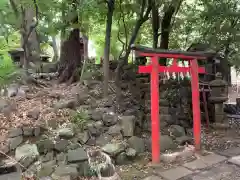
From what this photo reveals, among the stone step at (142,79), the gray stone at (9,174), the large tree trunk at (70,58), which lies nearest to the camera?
the gray stone at (9,174)

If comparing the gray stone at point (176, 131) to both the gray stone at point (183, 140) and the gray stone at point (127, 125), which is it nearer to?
the gray stone at point (183, 140)

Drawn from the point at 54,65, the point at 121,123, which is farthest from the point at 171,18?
the point at 121,123

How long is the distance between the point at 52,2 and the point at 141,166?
455cm

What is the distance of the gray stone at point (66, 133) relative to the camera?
16.9 ft

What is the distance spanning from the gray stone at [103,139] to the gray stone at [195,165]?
1.79 meters

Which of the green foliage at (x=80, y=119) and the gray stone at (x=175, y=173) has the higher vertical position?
the green foliage at (x=80, y=119)

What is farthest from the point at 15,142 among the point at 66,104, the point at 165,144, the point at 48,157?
the point at 165,144

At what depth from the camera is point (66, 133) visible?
5168 mm

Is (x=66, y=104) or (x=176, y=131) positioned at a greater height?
(x=66, y=104)

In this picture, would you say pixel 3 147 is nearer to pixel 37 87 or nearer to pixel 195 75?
pixel 37 87

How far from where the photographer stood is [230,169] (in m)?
4.98

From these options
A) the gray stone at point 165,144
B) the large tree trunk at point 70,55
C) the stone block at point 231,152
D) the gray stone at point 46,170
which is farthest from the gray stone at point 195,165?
the large tree trunk at point 70,55

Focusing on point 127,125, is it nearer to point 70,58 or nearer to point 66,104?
point 66,104

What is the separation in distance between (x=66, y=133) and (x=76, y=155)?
617 mm
